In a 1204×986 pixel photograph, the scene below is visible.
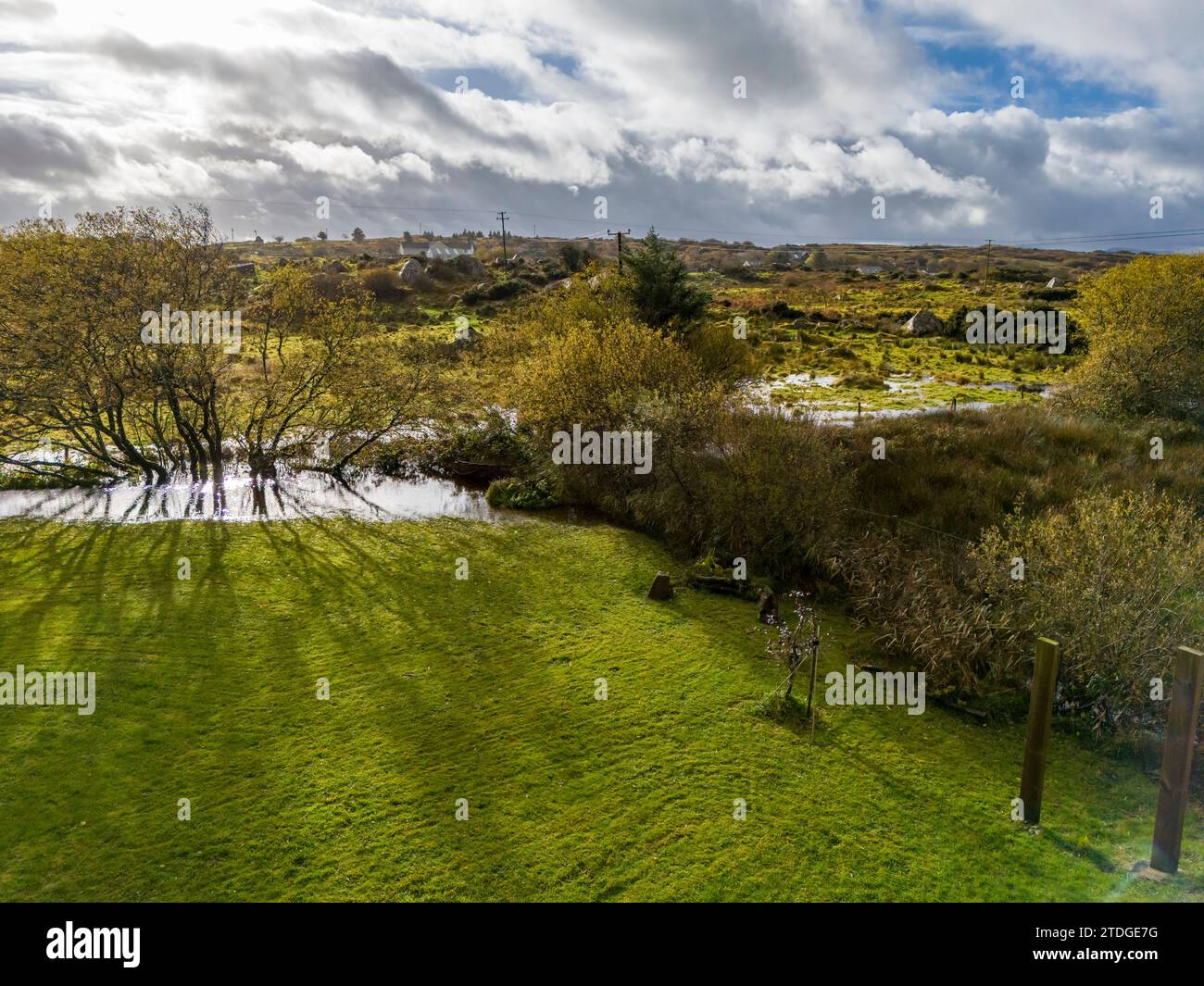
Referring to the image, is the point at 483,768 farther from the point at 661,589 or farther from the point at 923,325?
the point at 923,325

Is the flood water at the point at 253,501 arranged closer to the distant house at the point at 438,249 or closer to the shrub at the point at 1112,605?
the shrub at the point at 1112,605

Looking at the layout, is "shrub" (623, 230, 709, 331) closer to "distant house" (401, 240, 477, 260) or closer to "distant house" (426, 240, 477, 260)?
"distant house" (401, 240, 477, 260)

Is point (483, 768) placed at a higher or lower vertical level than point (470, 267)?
lower

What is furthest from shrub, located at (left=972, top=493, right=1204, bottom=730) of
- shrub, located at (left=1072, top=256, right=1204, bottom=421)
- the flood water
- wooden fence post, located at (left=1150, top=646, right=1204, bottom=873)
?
shrub, located at (left=1072, top=256, right=1204, bottom=421)

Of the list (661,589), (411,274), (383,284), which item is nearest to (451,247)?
(411,274)
